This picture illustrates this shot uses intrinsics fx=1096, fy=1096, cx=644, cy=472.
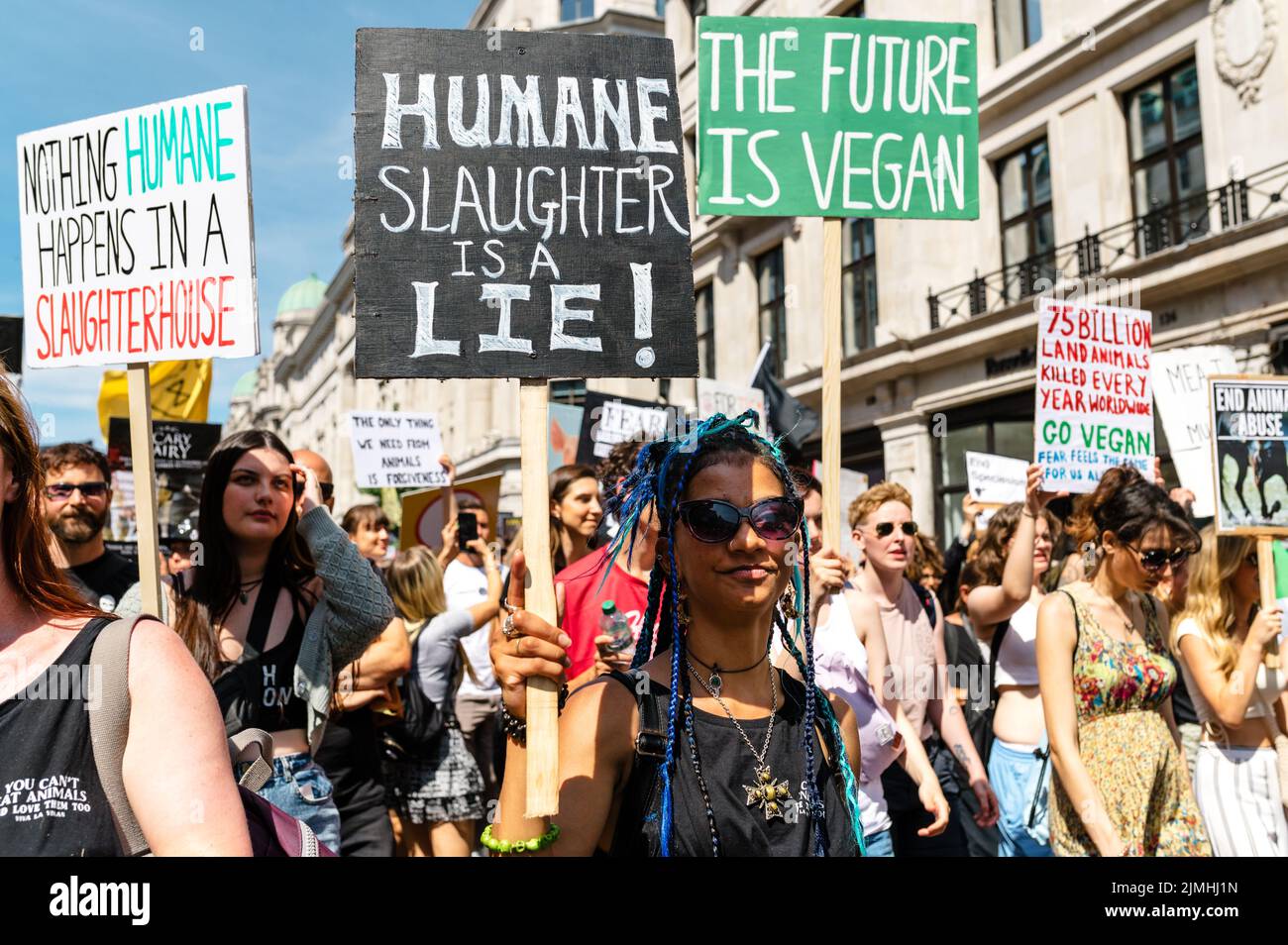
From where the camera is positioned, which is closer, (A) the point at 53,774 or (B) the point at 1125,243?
(A) the point at 53,774

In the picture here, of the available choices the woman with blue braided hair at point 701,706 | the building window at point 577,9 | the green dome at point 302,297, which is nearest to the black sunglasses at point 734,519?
the woman with blue braided hair at point 701,706

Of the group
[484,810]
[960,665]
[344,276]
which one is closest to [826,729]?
[960,665]

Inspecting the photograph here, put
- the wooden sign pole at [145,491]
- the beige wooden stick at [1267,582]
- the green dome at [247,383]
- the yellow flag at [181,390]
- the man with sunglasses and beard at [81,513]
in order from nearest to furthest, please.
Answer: the wooden sign pole at [145,491] < the beige wooden stick at [1267,582] < the man with sunglasses and beard at [81,513] < the yellow flag at [181,390] < the green dome at [247,383]

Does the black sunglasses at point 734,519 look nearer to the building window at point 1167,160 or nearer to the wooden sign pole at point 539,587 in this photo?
the wooden sign pole at point 539,587

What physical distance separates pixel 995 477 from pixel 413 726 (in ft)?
20.8

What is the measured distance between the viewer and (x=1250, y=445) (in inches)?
185

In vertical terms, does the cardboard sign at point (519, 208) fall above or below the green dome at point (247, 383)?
below

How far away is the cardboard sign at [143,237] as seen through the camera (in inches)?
144

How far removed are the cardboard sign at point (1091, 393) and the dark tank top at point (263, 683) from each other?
4120 mm

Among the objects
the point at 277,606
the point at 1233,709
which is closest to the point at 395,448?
the point at 277,606

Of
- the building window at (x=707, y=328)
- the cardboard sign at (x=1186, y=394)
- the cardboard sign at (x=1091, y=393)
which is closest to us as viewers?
the cardboard sign at (x=1091, y=393)

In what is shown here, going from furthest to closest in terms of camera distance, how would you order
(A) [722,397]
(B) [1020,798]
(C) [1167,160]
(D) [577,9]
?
(D) [577,9] → (C) [1167,160] → (A) [722,397] → (B) [1020,798]

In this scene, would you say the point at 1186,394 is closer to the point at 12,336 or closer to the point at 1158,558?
the point at 1158,558

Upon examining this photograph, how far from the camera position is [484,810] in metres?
5.43
